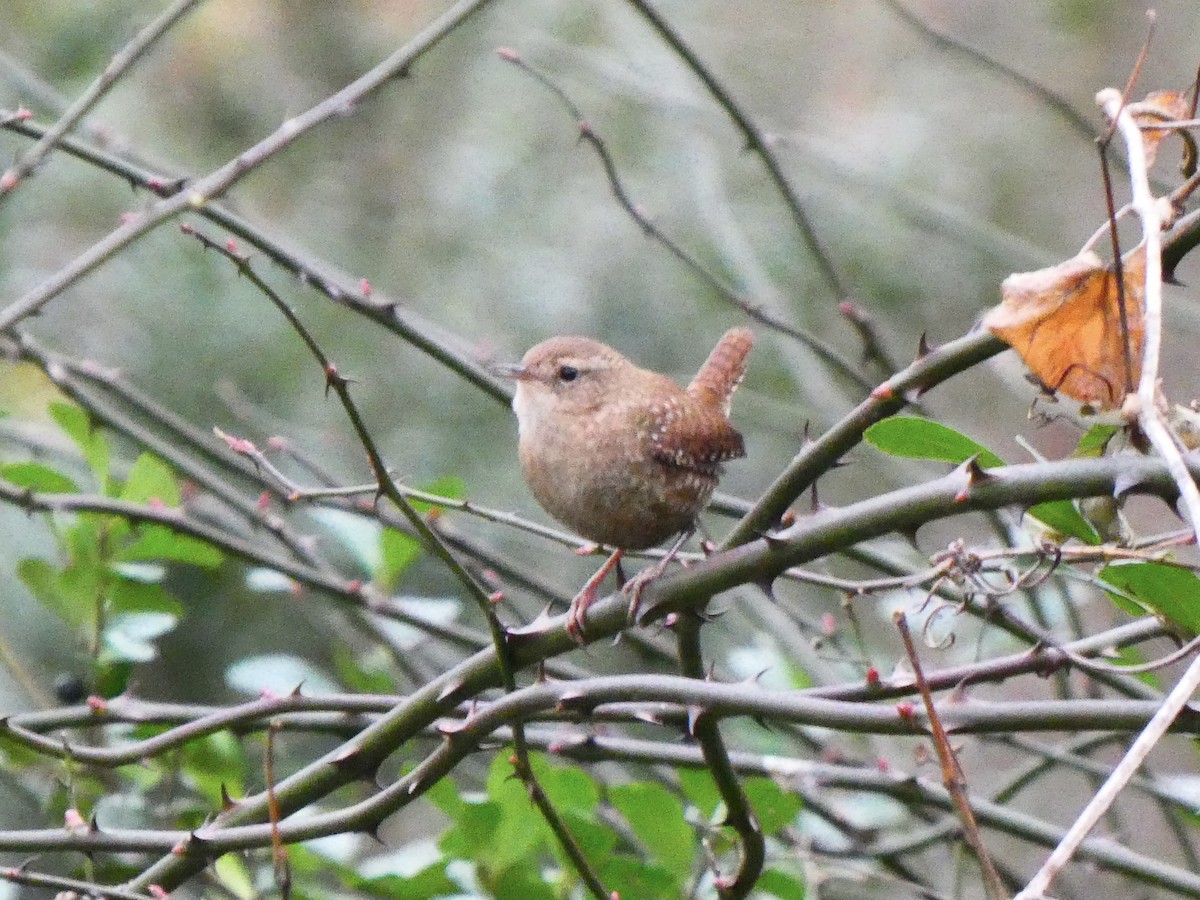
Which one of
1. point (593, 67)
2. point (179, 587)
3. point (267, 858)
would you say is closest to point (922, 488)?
point (267, 858)

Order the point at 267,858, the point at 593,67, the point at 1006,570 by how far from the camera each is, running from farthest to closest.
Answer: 1. the point at 593,67
2. the point at 267,858
3. the point at 1006,570

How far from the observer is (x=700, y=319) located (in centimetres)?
595

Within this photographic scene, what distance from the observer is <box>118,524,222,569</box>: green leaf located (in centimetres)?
261

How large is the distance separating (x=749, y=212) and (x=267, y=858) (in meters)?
A: 3.94

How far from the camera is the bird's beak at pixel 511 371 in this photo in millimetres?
3029

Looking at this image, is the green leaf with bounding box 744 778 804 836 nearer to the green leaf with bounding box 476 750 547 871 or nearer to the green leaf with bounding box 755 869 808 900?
the green leaf with bounding box 755 869 808 900

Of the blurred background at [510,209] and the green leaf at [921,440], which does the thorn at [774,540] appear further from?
the blurred background at [510,209]

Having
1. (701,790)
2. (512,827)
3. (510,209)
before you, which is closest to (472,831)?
(512,827)

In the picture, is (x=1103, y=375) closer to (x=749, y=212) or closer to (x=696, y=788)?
(x=696, y=788)

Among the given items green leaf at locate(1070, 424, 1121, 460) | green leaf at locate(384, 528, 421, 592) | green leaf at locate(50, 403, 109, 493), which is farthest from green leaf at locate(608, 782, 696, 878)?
green leaf at locate(50, 403, 109, 493)

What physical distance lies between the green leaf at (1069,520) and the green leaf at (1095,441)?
2.7 inches

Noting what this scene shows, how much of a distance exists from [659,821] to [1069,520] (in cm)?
86

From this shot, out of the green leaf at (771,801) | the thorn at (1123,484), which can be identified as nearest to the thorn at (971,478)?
the thorn at (1123,484)

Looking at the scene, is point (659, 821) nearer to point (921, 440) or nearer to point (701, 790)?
point (701, 790)
